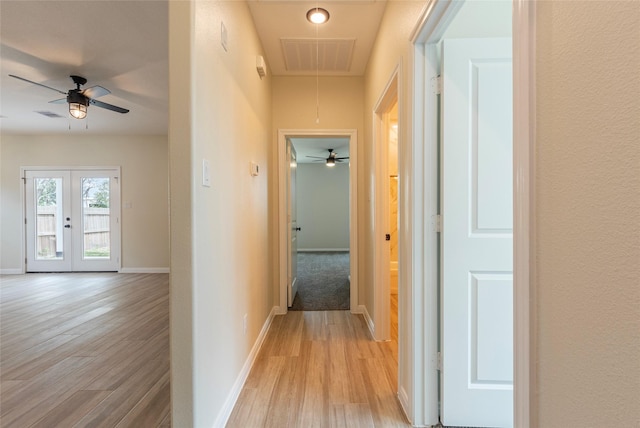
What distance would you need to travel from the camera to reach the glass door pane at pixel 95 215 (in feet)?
18.4

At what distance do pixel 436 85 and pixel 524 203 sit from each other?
0.99m

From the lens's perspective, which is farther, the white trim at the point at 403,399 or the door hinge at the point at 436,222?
the white trim at the point at 403,399

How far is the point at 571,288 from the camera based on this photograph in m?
0.63

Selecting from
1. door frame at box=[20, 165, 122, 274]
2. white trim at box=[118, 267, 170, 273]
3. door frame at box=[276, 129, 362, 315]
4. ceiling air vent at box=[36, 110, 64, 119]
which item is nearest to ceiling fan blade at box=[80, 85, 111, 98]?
ceiling air vent at box=[36, 110, 64, 119]

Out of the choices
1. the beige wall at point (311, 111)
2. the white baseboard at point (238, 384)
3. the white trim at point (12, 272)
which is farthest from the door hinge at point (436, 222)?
the white trim at point (12, 272)

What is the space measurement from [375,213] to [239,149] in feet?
4.48

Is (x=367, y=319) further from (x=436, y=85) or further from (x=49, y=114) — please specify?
(x=49, y=114)

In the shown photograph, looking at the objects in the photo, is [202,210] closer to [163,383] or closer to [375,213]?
[163,383]

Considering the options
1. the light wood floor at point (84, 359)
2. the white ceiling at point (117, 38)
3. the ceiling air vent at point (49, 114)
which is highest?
the white ceiling at point (117, 38)

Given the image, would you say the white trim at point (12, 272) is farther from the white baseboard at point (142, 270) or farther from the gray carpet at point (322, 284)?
the gray carpet at point (322, 284)

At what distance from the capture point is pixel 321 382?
6.35ft

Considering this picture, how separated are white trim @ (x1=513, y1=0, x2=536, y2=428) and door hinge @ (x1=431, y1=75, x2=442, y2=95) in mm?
725

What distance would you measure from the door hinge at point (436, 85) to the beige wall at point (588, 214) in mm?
807

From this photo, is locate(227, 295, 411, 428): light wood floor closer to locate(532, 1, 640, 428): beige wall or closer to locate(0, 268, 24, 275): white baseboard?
locate(532, 1, 640, 428): beige wall
